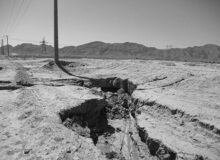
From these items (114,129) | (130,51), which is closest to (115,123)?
(114,129)

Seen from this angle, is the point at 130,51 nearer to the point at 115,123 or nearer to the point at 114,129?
the point at 115,123

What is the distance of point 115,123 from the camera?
642cm

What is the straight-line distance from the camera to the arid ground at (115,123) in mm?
3498

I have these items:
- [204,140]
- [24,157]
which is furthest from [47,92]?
[204,140]

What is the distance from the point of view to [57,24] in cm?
1477

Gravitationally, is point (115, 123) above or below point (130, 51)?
below

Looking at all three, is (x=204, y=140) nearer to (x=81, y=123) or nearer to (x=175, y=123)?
(x=175, y=123)

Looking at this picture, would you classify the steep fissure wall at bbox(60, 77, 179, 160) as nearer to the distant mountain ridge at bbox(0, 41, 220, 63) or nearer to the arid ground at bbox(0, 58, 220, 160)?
the arid ground at bbox(0, 58, 220, 160)

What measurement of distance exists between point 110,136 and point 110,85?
5227 millimetres

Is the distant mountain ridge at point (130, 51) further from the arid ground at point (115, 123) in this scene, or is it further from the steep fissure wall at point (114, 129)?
the steep fissure wall at point (114, 129)

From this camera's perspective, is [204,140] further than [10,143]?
Yes

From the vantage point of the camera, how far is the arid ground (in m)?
3.50

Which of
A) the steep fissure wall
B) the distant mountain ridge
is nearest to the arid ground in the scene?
the steep fissure wall

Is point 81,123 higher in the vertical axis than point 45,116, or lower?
lower
